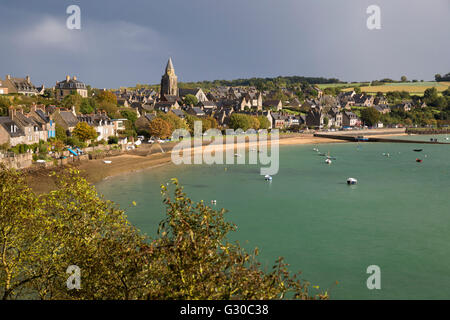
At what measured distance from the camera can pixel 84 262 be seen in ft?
39.4

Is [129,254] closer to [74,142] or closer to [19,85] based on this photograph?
[74,142]

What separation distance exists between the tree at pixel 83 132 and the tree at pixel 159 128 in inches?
863

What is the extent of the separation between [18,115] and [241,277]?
2374 inches

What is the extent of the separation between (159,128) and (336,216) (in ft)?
200

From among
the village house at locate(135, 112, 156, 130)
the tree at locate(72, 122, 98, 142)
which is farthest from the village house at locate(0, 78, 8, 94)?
the tree at locate(72, 122, 98, 142)

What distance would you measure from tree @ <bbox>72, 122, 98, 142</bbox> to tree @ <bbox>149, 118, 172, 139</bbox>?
863 inches

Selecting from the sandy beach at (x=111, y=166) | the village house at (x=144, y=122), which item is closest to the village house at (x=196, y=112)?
the village house at (x=144, y=122)

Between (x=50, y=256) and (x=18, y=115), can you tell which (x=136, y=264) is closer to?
(x=50, y=256)

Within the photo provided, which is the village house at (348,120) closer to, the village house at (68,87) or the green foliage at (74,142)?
the village house at (68,87)

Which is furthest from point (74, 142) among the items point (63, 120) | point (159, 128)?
point (159, 128)

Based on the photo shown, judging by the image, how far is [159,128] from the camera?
9331 centimetres

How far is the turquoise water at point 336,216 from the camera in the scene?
2548cm

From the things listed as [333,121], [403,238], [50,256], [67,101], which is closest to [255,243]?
[403,238]

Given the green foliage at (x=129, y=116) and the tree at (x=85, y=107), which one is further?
the green foliage at (x=129, y=116)
